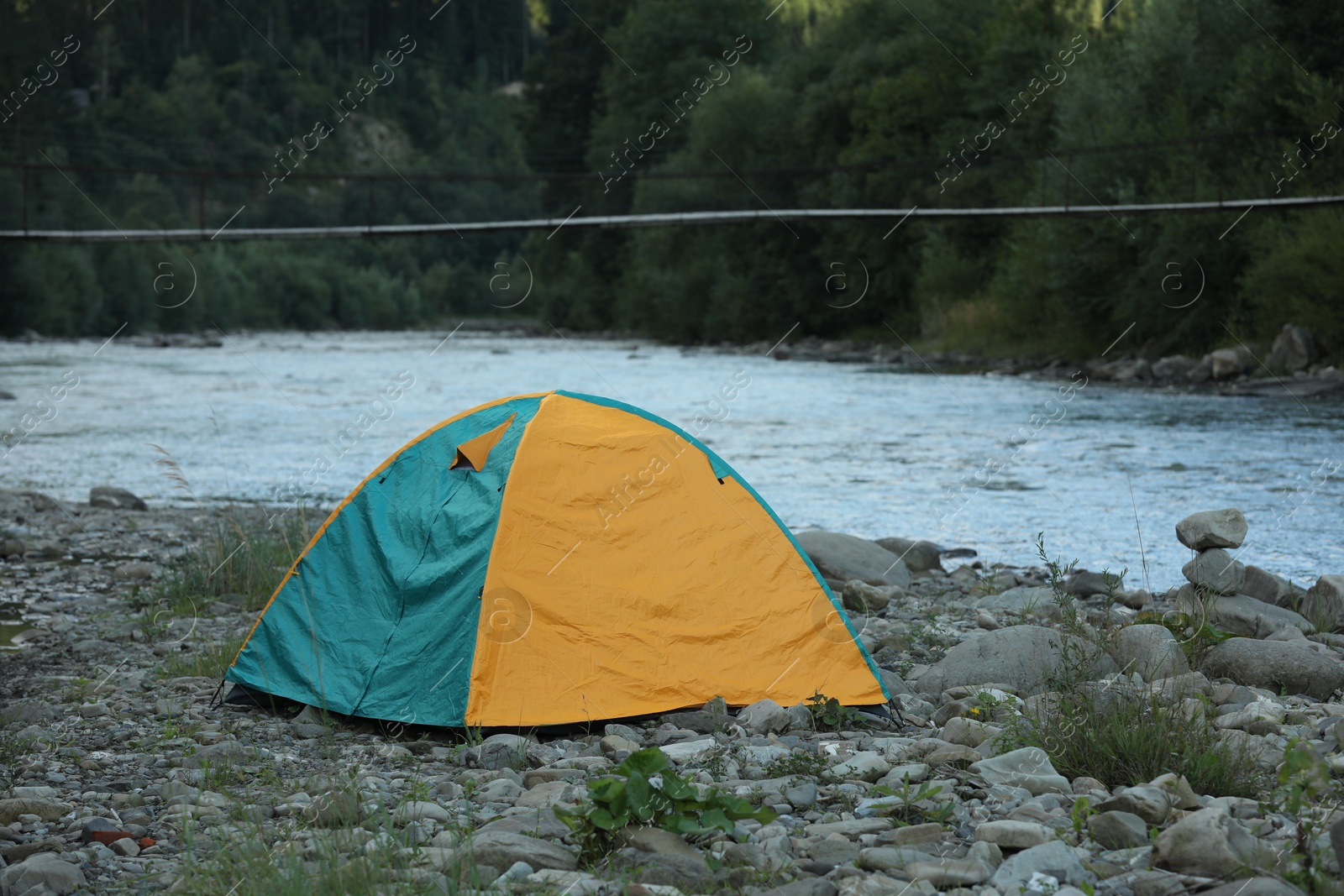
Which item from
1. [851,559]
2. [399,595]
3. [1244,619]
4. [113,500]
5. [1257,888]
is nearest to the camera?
[1257,888]

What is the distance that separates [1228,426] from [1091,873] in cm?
1416

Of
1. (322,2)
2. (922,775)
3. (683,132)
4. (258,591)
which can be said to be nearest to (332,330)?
(683,132)

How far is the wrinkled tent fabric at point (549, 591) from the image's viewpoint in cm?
461

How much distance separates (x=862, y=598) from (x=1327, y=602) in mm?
2347

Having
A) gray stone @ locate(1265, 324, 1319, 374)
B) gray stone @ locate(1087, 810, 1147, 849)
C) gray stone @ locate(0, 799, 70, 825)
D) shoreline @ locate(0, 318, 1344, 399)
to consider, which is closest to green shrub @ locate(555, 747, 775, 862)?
gray stone @ locate(1087, 810, 1147, 849)

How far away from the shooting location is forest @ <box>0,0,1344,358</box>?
22641 millimetres

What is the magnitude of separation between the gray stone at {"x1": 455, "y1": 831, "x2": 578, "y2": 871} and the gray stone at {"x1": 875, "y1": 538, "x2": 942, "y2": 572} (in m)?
5.11

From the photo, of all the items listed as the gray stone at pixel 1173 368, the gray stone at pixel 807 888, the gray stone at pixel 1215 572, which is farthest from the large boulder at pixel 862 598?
the gray stone at pixel 1173 368

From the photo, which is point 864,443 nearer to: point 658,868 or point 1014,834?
point 1014,834

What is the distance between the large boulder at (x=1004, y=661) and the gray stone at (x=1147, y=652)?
10cm

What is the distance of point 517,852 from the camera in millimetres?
3148

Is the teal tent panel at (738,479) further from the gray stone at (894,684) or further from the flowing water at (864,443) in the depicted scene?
the flowing water at (864,443)

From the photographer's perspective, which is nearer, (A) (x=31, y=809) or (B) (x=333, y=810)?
(B) (x=333, y=810)

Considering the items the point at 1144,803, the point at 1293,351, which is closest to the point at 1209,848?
the point at 1144,803
